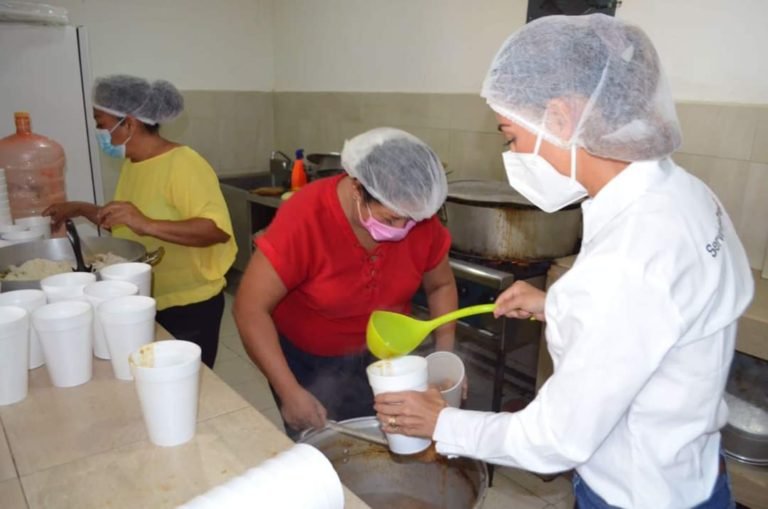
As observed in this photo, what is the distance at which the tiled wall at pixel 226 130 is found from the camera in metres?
3.79

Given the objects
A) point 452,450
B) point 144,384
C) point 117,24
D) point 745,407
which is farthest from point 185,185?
point 117,24

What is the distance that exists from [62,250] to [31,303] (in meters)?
0.47

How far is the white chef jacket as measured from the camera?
72cm

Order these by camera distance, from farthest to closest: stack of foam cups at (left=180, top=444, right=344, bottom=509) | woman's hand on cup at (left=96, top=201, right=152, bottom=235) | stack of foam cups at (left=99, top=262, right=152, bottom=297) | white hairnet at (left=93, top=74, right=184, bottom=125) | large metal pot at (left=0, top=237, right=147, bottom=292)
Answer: white hairnet at (left=93, top=74, right=184, bottom=125)
woman's hand on cup at (left=96, top=201, right=152, bottom=235)
large metal pot at (left=0, top=237, right=147, bottom=292)
stack of foam cups at (left=99, top=262, right=152, bottom=297)
stack of foam cups at (left=180, top=444, right=344, bottom=509)

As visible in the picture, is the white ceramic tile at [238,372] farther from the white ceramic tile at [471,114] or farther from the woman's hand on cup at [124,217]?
the white ceramic tile at [471,114]

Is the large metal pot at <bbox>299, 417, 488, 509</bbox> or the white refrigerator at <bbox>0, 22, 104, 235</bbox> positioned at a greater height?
the white refrigerator at <bbox>0, 22, 104, 235</bbox>

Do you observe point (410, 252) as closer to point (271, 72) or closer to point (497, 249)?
point (497, 249)

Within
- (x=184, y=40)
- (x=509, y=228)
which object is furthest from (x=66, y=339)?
(x=184, y=40)

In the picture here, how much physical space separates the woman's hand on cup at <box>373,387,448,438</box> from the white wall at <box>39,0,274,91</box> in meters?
3.25

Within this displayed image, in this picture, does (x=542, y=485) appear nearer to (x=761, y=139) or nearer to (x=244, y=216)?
(x=761, y=139)

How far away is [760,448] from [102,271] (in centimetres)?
179

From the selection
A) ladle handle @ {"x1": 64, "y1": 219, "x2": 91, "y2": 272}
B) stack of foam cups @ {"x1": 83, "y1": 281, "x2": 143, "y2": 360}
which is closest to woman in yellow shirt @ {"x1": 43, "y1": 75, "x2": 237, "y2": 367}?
ladle handle @ {"x1": 64, "y1": 219, "x2": 91, "y2": 272}

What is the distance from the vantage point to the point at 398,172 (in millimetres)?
1254

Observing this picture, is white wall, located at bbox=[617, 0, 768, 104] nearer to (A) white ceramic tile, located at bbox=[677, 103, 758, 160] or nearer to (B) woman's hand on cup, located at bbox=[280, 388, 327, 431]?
(A) white ceramic tile, located at bbox=[677, 103, 758, 160]
